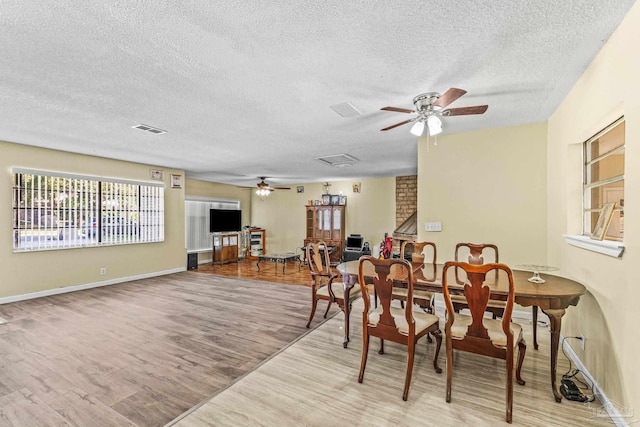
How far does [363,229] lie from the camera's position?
26.3ft

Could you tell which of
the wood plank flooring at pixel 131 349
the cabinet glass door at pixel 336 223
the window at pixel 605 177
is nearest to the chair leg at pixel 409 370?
the wood plank flooring at pixel 131 349

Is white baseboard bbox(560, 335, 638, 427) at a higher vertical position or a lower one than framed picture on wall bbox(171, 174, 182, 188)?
lower

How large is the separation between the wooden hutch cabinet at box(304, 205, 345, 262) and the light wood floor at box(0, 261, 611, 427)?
4.21 metres

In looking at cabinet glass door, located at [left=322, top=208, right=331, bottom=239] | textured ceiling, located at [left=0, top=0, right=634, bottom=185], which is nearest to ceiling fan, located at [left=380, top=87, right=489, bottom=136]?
textured ceiling, located at [left=0, top=0, right=634, bottom=185]

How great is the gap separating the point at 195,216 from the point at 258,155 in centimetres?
387

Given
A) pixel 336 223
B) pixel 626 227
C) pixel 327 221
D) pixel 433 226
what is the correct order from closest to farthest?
pixel 626 227, pixel 433 226, pixel 336 223, pixel 327 221

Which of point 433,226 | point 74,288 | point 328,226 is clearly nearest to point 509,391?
point 433,226

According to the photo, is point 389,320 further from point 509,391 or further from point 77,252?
point 77,252

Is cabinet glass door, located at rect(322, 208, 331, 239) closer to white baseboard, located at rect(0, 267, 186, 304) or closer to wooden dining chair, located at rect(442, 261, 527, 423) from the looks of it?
white baseboard, located at rect(0, 267, 186, 304)

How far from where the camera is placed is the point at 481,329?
1.98 m

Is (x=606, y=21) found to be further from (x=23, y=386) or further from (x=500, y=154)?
(x=23, y=386)

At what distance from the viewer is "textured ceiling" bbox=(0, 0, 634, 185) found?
1.58m

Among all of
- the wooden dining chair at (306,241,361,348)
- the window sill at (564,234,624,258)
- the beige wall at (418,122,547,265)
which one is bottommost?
the wooden dining chair at (306,241,361,348)

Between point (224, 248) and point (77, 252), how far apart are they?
11.2ft
